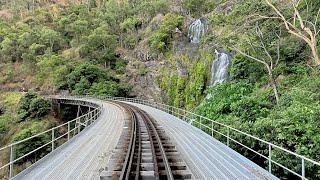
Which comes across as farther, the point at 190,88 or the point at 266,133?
the point at 190,88

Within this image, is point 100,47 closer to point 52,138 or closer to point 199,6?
point 199,6

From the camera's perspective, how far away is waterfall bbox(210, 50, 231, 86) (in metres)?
32.9

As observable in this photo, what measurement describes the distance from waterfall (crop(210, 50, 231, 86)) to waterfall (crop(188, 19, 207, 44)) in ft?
35.8

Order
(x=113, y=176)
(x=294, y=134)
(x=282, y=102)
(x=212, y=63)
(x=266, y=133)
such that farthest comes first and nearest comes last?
(x=212, y=63), (x=282, y=102), (x=266, y=133), (x=294, y=134), (x=113, y=176)

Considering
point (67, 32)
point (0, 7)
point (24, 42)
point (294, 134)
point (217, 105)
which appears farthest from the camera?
point (0, 7)

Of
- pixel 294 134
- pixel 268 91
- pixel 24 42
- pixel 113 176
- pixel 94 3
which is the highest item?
pixel 94 3

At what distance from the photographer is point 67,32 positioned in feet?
292

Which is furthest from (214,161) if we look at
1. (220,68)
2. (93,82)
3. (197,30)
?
(93,82)

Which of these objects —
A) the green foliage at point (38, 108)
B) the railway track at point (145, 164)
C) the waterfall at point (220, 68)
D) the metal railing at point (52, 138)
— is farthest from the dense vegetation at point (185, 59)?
the metal railing at point (52, 138)

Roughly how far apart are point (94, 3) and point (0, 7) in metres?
37.9

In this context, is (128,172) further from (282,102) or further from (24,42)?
(24,42)

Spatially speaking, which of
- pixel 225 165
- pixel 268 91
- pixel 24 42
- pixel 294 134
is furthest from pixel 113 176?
pixel 24 42

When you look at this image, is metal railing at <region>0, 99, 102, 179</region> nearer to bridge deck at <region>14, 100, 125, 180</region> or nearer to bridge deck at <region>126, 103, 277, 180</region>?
bridge deck at <region>14, 100, 125, 180</region>

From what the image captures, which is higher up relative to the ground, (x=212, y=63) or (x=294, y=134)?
(x=212, y=63)
